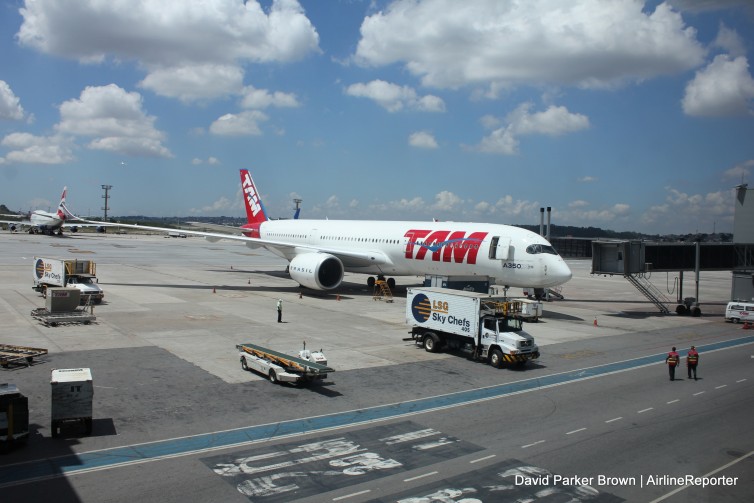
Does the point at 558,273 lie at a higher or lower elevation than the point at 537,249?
lower

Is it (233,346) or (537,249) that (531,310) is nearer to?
(537,249)

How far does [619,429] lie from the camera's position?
52.0 ft

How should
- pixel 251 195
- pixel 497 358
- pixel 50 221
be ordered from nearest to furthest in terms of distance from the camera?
pixel 497 358 < pixel 251 195 < pixel 50 221

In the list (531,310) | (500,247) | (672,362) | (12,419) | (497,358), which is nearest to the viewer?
(12,419)

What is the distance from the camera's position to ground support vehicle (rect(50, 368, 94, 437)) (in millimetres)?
14078

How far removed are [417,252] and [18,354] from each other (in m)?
25.4

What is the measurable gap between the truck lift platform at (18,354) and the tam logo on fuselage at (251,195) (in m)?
40.0

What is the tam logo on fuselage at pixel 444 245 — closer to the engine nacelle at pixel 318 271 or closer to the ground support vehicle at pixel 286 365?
the engine nacelle at pixel 318 271

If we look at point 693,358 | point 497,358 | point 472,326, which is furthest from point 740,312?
point 472,326

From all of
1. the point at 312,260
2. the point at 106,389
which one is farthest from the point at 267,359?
the point at 312,260

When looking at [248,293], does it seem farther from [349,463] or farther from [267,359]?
[349,463]

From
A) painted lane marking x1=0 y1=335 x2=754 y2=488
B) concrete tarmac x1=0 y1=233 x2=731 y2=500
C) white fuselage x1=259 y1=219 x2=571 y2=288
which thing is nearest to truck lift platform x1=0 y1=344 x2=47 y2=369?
concrete tarmac x1=0 y1=233 x2=731 y2=500

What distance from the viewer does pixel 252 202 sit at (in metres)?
61.1

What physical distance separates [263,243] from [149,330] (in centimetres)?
2030
